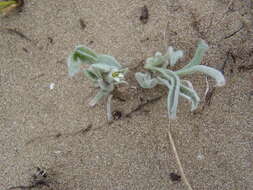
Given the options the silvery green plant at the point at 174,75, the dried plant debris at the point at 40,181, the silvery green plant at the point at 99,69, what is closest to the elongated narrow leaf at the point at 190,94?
the silvery green plant at the point at 174,75

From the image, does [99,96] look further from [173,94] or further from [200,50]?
[200,50]

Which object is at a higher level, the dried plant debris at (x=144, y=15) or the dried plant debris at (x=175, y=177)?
A: the dried plant debris at (x=144, y=15)

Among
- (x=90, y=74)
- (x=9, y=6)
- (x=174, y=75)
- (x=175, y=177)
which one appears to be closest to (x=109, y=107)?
Result: (x=90, y=74)

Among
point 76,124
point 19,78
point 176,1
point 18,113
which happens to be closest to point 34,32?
point 19,78

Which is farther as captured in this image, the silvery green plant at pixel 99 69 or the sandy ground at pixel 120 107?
the sandy ground at pixel 120 107

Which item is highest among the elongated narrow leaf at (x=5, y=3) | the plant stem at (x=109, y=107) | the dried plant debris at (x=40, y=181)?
the elongated narrow leaf at (x=5, y=3)

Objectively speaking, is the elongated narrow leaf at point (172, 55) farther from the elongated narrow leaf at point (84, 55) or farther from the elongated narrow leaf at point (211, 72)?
the elongated narrow leaf at point (84, 55)

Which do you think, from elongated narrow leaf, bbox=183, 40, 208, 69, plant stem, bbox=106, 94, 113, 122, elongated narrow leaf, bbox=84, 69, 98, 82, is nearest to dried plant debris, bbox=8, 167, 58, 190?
plant stem, bbox=106, 94, 113, 122

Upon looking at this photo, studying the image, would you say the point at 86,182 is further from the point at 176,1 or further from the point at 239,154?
the point at 176,1
